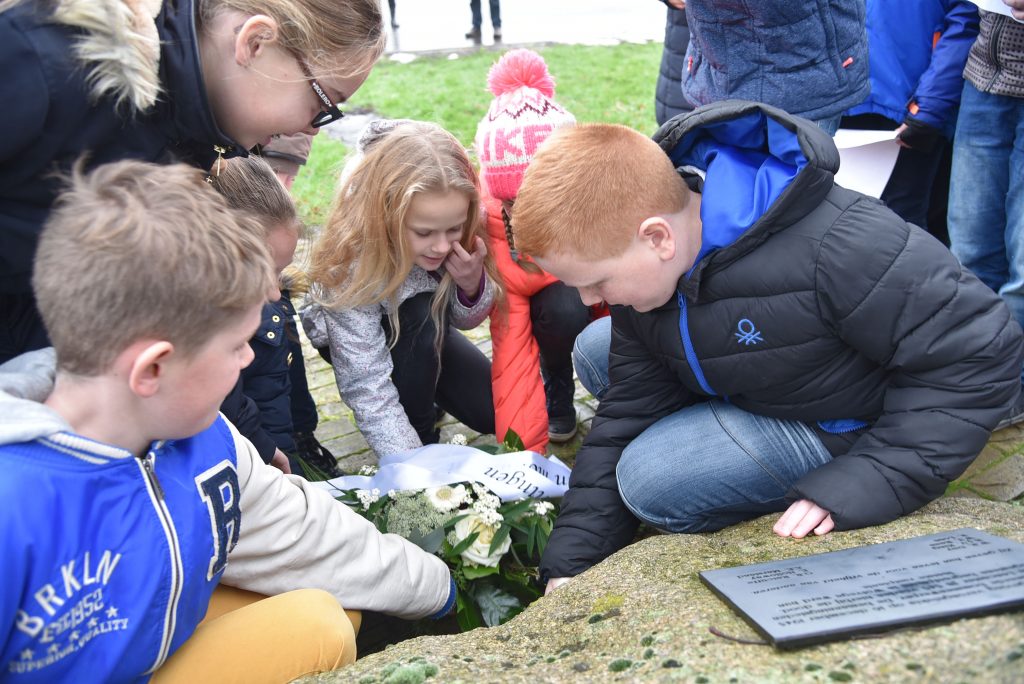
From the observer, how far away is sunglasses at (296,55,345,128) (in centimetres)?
227

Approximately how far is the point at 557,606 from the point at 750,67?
2225 millimetres

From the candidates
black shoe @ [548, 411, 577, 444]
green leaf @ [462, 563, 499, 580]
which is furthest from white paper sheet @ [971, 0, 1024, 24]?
green leaf @ [462, 563, 499, 580]

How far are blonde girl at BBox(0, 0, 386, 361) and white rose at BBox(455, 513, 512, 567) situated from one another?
124 centimetres

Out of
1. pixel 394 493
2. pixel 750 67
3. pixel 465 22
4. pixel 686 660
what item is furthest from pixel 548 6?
pixel 686 660

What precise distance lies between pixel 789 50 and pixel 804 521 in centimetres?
189

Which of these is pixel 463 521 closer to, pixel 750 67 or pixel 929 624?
pixel 929 624

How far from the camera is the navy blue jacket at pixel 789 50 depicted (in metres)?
3.32

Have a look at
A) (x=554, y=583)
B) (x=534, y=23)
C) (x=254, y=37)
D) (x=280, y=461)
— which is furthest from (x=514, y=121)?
(x=534, y=23)

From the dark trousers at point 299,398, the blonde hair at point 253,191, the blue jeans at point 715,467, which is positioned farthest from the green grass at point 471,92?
the blue jeans at point 715,467

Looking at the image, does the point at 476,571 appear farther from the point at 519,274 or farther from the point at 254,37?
the point at 254,37

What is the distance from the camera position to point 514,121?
341 centimetres

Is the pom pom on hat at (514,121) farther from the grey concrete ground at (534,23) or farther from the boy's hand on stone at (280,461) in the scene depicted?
the grey concrete ground at (534,23)

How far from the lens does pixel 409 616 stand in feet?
8.31

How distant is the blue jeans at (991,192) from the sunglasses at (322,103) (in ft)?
8.33
